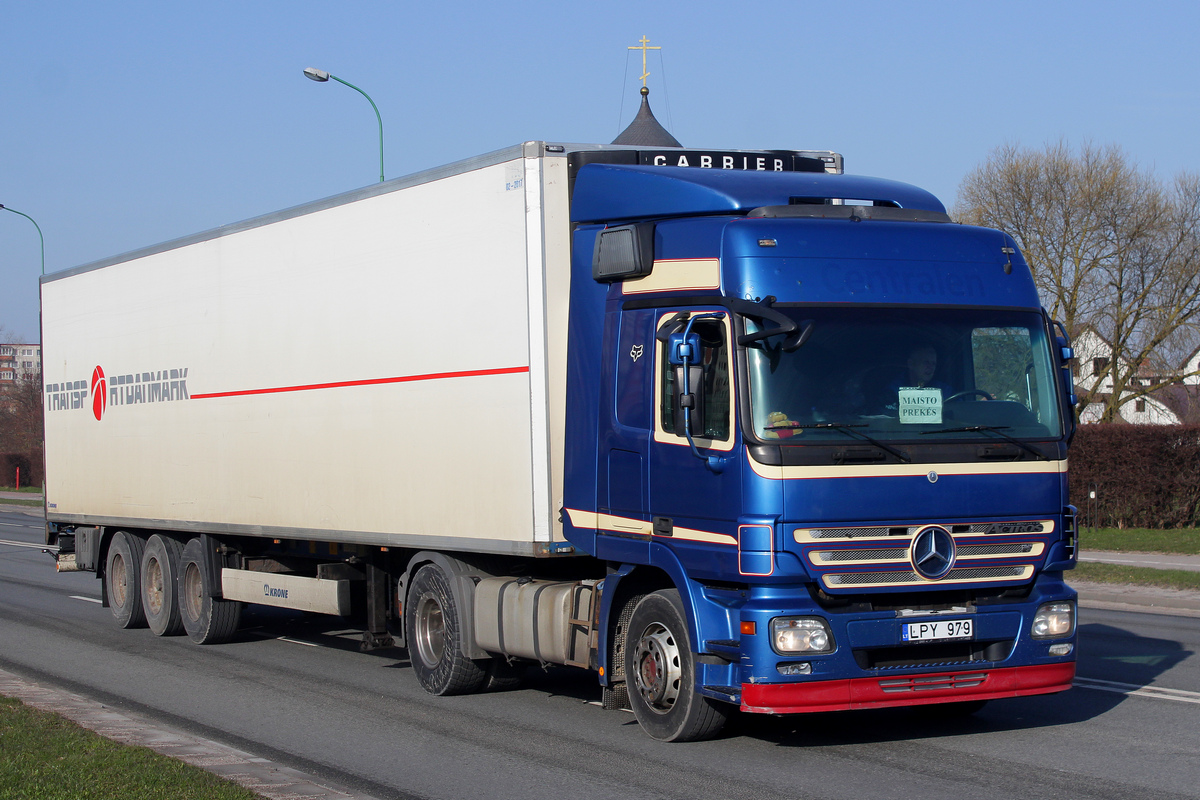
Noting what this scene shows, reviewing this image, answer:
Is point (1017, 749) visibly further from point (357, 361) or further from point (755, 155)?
point (357, 361)

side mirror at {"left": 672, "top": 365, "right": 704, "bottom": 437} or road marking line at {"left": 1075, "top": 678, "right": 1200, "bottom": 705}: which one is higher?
side mirror at {"left": 672, "top": 365, "right": 704, "bottom": 437}

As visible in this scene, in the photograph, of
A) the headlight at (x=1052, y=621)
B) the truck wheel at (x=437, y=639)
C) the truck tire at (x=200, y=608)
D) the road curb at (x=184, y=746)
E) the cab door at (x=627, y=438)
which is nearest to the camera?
the road curb at (x=184, y=746)

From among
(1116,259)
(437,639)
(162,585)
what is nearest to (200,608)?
(162,585)

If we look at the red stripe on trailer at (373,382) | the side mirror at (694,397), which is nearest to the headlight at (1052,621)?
the side mirror at (694,397)

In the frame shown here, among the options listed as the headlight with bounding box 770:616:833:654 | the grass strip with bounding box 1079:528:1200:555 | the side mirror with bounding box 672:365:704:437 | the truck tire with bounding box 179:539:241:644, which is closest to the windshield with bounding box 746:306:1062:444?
the side mirror with bounding box 672:365:704:437

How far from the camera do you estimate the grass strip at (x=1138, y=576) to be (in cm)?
1691

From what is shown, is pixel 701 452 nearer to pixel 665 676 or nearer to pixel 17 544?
pixel 665 676

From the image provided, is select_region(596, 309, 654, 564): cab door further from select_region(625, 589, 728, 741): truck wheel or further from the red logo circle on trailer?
the red logo circle on trailer

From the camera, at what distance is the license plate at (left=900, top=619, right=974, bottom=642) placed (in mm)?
7281

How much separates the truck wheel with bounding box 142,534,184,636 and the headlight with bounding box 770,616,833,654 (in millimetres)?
8940

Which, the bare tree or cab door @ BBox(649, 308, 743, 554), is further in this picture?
the bare tree

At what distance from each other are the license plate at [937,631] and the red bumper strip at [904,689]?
0.21 metres

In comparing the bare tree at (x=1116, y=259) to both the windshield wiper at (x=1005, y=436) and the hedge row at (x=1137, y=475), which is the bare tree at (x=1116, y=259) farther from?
the windshield wiper at (x=1005, y=436)

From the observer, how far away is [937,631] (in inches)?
289
